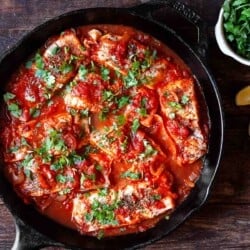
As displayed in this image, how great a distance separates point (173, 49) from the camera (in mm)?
4500

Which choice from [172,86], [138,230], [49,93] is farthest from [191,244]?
[49,93]

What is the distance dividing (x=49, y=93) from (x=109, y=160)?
1.98 ft

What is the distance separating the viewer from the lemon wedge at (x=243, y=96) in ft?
14.8

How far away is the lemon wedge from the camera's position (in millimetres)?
4523

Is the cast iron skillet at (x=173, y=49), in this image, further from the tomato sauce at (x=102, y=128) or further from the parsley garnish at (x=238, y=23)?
the parsley garnish at (x=238, y=23)

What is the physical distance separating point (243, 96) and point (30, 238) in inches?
66.9

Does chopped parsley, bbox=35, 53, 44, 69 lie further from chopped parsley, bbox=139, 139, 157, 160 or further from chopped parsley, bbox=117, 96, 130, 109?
chopped parsley, bbox=139, 139, 157, 160

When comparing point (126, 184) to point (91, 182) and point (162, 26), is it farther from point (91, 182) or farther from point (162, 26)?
point (162, 26)

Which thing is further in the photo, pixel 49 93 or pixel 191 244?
pixel 191 244

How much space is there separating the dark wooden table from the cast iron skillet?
0.55ft

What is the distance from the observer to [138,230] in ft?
15.2

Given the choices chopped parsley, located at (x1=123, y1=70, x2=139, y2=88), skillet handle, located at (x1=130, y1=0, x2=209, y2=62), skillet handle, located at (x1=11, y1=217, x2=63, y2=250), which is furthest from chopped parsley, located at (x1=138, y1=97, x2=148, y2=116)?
skillet handle, located at (x1=11, y1=217, x2=63, y2=250)

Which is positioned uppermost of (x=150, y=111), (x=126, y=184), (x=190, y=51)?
(x=190, y=51)

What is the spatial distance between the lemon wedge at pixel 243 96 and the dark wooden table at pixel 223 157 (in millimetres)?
101
